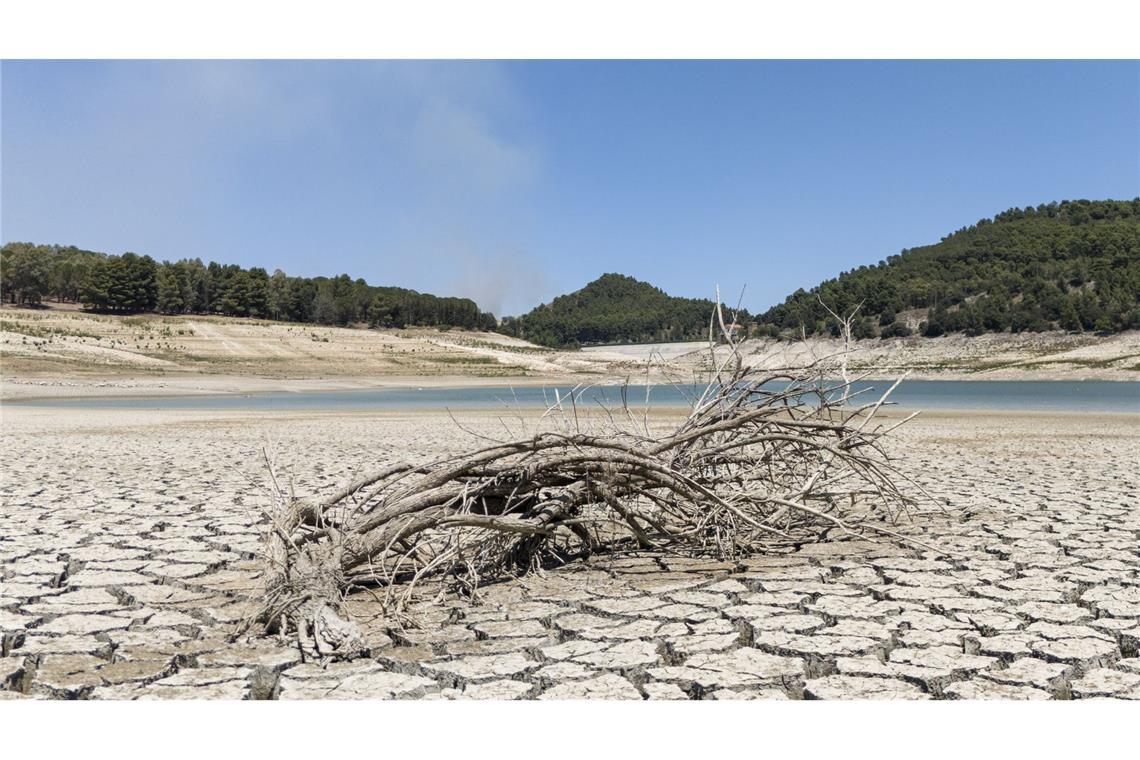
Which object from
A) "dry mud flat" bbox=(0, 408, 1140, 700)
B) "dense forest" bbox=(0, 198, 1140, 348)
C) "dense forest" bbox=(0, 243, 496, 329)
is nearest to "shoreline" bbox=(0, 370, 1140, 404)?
"dense forest" bbox=(0, 198, 1140, 348)

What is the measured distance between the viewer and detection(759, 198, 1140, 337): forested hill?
56969mm

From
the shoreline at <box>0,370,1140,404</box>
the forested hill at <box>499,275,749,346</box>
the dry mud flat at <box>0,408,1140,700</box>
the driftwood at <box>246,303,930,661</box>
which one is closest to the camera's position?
the dry mud flat at <box>0,408,1140,700</box>

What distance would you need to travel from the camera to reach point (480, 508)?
182 inches

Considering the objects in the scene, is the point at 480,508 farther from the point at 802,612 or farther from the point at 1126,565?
the point at 1126,565

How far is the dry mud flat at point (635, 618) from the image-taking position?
3074mm

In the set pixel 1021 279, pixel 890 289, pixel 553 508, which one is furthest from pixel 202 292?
pixel 553 508

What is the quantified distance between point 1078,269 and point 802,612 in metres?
73.8

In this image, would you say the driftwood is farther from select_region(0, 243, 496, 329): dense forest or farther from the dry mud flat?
select_region(0, 243, 496, 329): dense forest

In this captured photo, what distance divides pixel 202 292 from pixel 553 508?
77.8 m

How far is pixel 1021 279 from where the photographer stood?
68688mm

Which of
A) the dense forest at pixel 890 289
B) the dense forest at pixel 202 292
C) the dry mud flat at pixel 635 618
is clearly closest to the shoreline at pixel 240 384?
the dense forest at pixel 890 289

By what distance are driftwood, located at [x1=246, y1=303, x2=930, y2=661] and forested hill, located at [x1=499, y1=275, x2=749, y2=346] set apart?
5667 centimetres

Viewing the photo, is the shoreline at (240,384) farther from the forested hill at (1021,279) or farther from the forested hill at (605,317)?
the forested hill at (605,317)

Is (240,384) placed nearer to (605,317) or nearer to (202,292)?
(202,292)
